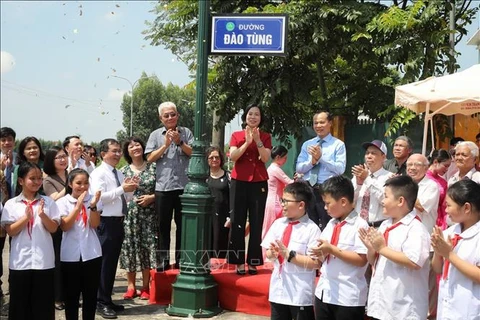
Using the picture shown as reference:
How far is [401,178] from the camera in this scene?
3744 millimetres

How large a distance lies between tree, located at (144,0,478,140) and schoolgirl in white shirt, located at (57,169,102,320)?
24.1 ft

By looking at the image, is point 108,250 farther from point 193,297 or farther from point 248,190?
point 248,190

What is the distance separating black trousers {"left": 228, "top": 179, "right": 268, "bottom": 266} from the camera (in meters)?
5.89

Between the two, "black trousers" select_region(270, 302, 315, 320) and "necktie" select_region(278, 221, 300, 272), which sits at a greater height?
"necktie" select_region(278, 221, 300, 272)

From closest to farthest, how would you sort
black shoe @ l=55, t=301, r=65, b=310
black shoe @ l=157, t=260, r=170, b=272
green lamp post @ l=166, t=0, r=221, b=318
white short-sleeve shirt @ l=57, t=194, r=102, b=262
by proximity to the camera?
white short-sleeve shirt @ l=57, t=194, r=102, b=262
green lamp post @ l=166, t=0, r=221, b=318
black shoe @ l=55, t=301, r=65, b=310
black shoe @ l=157, t=260, r=170, b=272

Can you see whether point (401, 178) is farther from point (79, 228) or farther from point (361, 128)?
point (361, 128)

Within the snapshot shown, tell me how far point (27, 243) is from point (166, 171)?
1.94 meters

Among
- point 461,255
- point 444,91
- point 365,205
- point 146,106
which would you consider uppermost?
point 146,106

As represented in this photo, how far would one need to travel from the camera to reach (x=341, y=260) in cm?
391

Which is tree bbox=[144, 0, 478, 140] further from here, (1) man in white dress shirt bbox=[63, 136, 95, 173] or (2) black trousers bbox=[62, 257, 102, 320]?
(2) black trousers bbox=[62, 257, 102, 320]

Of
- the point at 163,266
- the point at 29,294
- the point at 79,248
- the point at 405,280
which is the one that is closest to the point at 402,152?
the point at 405,280

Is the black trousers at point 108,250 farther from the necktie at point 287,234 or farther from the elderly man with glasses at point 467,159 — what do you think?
the elderly man with glasses at point 467,159

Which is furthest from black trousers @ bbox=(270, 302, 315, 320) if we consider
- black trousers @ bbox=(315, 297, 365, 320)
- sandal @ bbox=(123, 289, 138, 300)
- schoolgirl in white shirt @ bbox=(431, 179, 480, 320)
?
sandal @ bbox=(123, 289, 138, 300)

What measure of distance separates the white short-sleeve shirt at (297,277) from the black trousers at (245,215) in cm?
166
